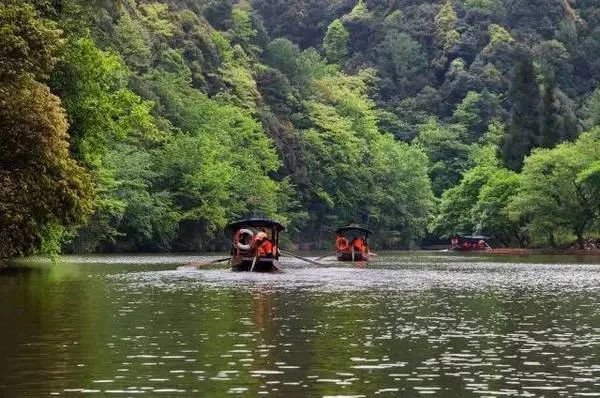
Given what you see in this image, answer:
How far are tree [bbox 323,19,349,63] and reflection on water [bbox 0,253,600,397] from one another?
146653 mm

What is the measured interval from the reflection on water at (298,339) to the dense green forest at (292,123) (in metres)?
9.23

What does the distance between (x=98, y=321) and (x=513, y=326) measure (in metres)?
10.7

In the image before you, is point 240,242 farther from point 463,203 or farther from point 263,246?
point 463,203

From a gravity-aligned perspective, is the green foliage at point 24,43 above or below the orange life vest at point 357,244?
above

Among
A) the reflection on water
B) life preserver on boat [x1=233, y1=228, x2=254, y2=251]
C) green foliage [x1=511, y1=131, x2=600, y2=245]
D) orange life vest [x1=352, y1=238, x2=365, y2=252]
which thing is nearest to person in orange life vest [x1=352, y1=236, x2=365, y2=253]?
orange life vest [x1=352, y1=238, x2=365, y2=252]

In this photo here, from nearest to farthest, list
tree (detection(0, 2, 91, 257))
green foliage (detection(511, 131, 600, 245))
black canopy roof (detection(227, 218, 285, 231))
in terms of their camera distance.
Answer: tree (detection(0, 2, 91, 257)), black canopy roof (detection(227, 218, 285, 231)), green foliage (detection(511, 131, 600, 245))

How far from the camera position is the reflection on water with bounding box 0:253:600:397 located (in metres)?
20.1

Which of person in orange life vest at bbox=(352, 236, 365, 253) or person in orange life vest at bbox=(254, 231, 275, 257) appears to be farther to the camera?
person in orange life vest at bbox=(352, 236, 365, 253)

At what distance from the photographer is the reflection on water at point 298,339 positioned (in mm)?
20094

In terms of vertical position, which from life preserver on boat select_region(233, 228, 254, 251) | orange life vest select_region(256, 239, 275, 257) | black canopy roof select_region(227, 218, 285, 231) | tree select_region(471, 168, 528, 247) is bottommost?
orange life vest select_region(256, 239, 275, 257)

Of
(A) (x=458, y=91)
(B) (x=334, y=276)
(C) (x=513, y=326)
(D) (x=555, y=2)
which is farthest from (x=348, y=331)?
(D) (x=555, y=2)

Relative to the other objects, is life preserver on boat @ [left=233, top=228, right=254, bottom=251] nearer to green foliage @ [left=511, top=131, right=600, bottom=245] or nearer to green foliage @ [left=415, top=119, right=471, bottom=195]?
green foliage @ [left=511, top=131, right=600, bottom=245]

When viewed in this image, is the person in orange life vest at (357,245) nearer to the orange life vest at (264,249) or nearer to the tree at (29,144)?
the orange life vest at (264,249)

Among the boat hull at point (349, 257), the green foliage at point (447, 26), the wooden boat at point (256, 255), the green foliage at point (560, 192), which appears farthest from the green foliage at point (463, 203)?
the wooden boat at point (256, 255)
